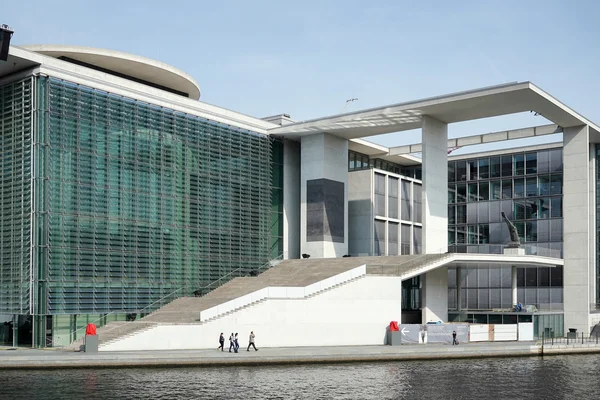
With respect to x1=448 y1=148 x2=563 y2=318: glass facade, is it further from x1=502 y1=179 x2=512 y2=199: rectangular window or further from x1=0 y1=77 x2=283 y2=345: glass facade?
x1=0 y1=77 x2=283 y2=345: glass facade

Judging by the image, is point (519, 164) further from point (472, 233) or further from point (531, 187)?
point (472, 233)

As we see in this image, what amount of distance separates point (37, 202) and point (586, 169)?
37.8m

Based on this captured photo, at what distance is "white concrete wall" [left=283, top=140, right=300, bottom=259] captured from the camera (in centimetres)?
5859

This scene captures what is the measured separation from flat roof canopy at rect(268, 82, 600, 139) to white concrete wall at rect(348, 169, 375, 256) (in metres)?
4.10

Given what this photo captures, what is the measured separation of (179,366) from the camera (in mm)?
33844

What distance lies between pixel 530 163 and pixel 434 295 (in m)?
25.1

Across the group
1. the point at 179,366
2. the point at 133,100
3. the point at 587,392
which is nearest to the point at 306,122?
the point at 133,100

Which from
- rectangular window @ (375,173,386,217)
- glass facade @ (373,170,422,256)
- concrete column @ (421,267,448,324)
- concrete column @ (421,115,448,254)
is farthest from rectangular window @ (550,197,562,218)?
concrete column @ (421,267,448,324)

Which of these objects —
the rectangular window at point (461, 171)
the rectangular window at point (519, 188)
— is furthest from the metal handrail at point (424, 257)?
the rectangular window at point (461, 171)

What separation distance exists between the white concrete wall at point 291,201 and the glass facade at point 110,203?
14.2ft

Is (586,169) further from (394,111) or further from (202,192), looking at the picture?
(202,192)

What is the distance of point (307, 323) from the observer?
43.8 m

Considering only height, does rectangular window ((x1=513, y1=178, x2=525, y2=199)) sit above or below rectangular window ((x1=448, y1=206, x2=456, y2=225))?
above

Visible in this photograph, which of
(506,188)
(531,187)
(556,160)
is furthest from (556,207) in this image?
(506,188)
